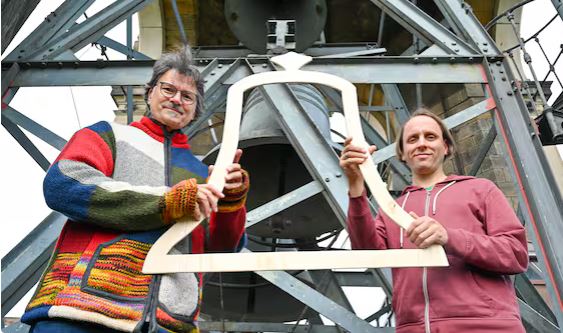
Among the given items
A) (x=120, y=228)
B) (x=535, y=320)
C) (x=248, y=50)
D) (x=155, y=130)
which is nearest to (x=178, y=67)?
(x=155, y=130)

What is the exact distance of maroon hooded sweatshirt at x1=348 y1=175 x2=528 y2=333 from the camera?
1.17 m

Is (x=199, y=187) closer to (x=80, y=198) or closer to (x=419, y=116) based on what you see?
(x=80, y=198)

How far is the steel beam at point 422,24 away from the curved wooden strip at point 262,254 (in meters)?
1.46

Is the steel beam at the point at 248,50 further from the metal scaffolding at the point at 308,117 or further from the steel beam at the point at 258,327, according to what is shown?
the steel beam at the point at 258,327

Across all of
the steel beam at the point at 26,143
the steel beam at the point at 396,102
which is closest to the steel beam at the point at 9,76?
the steel beam at the point at 26,143

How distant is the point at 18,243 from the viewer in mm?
2078

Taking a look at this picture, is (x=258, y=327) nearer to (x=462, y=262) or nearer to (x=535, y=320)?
(x=535, y=320)

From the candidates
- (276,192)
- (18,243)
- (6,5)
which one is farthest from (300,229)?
(6,5)

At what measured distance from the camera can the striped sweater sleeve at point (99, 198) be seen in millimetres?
1111

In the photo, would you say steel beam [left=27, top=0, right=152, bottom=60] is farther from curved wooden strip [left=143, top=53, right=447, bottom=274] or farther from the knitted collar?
curved wooden strip [left=143, top=53, right=447, bottom=274]

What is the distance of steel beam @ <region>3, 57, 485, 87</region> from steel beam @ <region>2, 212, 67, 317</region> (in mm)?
756

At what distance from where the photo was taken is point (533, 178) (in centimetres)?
210

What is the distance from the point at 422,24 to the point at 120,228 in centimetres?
198

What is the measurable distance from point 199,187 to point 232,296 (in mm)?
3045
